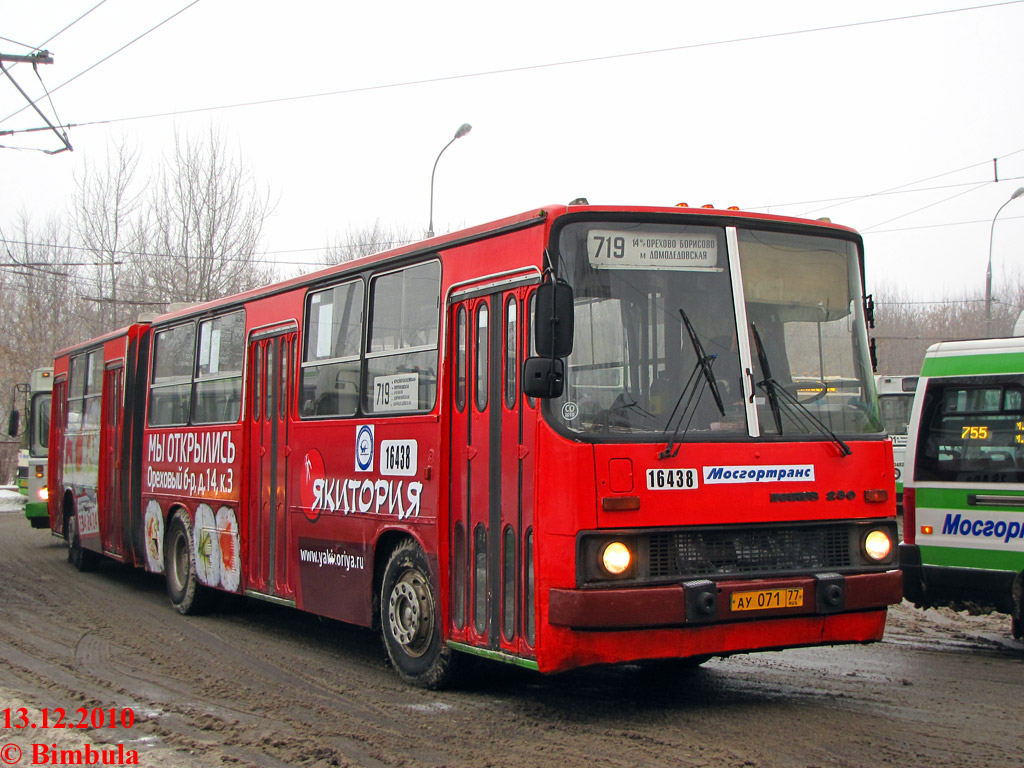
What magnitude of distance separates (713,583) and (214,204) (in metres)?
36.9

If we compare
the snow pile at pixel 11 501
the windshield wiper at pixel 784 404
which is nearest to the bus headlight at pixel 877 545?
the windshield wiper at pixel 784 404

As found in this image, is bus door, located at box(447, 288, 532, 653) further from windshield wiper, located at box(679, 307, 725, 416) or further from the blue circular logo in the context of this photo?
the blue circular logo

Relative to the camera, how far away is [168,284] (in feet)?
134

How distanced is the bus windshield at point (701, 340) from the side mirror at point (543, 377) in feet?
0.66

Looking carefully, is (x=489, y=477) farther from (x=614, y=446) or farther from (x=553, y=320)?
(x=553, y=320)

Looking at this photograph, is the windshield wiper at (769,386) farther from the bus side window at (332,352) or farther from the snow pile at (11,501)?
the snow pile at (11,501)

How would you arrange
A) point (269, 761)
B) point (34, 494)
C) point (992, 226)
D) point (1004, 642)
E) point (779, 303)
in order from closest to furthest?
point (269, 761), point (779, 303), point (1004, 642), point (34, 494), point (992, 226)

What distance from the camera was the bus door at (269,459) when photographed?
10258 mm

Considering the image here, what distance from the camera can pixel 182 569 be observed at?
1257 cm

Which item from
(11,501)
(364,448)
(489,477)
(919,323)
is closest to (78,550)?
(364,448)

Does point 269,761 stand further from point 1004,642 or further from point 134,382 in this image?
point 134,382

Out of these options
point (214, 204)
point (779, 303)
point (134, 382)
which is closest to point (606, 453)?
point (779, 303)

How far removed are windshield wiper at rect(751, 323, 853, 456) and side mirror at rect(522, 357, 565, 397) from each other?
1339 millimetres

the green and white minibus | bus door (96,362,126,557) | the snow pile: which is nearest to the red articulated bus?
the green and white minibus
